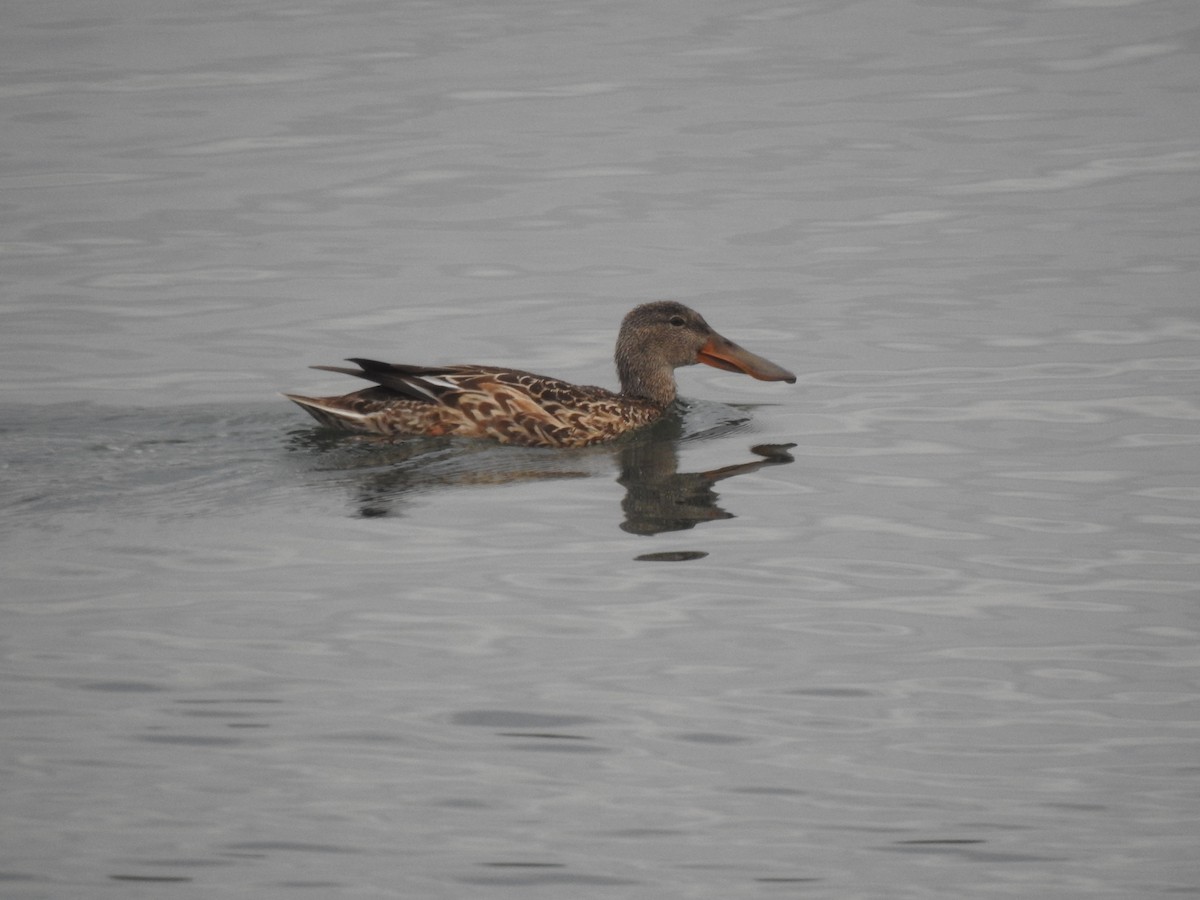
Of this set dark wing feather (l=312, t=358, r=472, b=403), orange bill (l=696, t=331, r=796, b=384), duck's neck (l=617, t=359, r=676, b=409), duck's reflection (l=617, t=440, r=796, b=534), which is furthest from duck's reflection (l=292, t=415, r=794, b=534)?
orange bill (l=696, t=331, r=796, b=384)

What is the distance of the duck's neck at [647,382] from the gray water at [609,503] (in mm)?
230

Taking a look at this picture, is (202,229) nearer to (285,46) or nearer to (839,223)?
(839,223)

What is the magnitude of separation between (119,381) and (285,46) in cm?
1298

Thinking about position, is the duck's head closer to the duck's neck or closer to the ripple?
the duck's neck

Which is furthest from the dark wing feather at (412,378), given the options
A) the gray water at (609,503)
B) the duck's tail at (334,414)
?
the gray water at (609,503)

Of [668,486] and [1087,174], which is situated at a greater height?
[1087,174]

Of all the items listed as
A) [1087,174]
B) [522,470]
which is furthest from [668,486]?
[1087,174]

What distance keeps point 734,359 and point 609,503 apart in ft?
8.10

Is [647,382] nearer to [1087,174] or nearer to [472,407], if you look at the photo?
[472,407]

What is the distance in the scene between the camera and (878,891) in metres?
6.14

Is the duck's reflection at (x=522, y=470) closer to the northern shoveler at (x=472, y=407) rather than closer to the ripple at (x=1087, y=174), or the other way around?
the northern shoveler at (x=472, y=407)

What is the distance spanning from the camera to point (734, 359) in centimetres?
1266

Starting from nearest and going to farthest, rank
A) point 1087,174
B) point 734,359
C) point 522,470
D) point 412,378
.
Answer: point 522,470
point 412,378
point 734,359
point 1087,174

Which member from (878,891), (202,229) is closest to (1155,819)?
(878,891)
